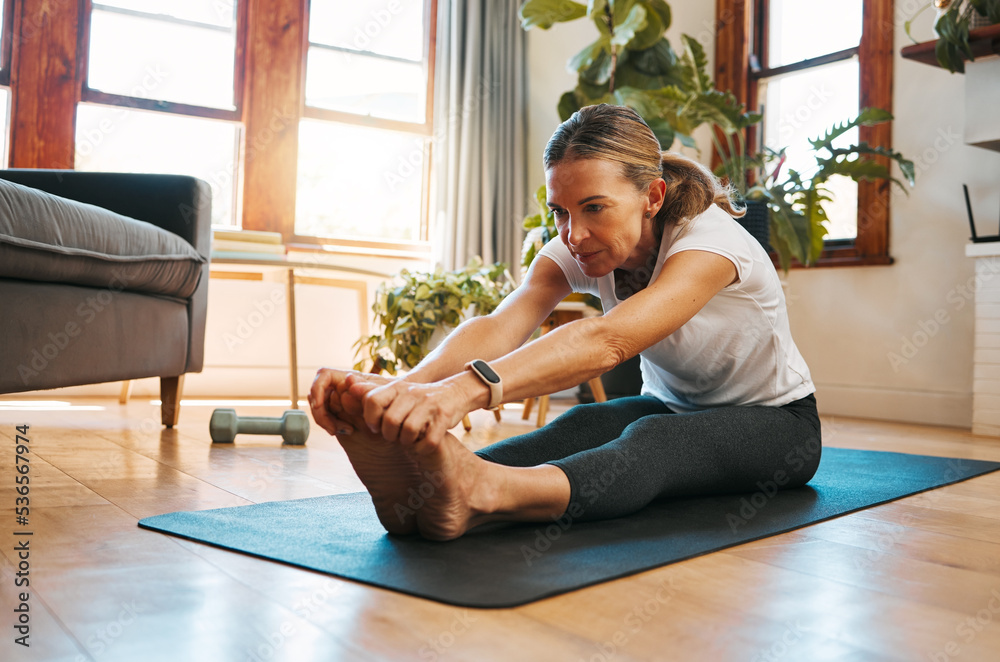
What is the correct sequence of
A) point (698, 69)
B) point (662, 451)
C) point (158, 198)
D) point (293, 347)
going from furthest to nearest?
point (698, 69), point (293, 347), point (158, 198), point (662, 451)

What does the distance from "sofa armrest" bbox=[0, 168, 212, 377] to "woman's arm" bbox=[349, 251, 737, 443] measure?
1.54 meters

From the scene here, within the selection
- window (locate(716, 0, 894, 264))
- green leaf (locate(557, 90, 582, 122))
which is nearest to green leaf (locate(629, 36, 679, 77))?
green leaf (locate(557, 90, 582, 122))

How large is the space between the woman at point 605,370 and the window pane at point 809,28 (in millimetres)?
2686

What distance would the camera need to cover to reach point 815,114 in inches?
150

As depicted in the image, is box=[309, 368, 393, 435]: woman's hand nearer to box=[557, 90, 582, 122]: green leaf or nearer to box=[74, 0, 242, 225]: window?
box=[557, 90, 582, 122]: green leaf

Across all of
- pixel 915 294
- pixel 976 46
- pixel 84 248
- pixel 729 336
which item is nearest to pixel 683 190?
pixel 729 336

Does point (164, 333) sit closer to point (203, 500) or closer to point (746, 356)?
point (203, 500)

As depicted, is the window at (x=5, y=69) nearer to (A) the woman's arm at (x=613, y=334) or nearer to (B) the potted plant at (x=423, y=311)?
(B) the potted plant at (x=423, y=311)

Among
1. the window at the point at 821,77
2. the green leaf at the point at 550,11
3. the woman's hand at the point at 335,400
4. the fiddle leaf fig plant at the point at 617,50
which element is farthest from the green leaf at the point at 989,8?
the woman's hand at the point at 335,400

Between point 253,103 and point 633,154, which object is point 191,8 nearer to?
point 253,103

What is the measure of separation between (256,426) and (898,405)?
2.59 metres

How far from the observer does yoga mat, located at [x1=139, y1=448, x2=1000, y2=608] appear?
0.91m

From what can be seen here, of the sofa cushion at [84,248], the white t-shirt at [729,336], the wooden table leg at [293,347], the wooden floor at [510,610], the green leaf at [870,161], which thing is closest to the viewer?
the wooden floor at [510,610]

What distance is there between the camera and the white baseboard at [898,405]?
10.6 ft
